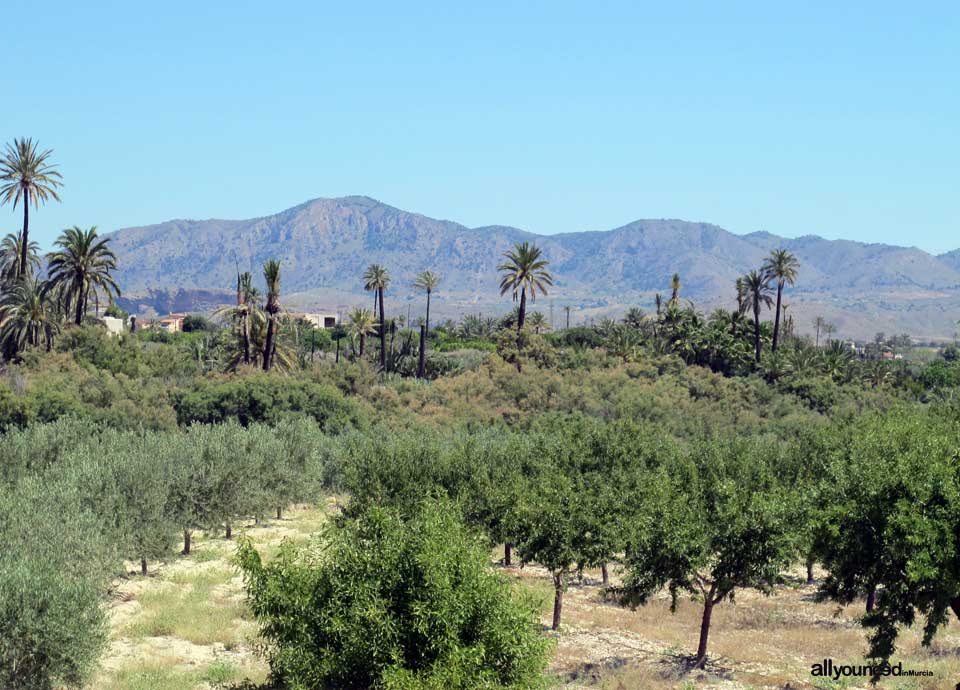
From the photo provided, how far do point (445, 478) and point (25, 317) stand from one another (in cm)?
4534

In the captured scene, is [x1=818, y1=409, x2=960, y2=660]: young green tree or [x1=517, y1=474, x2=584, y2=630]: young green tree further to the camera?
[x1=517, y1=474, x2=584, y2=630]: young green tree

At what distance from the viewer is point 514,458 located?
161ft

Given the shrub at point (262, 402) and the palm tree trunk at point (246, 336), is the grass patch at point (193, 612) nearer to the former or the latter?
the shrub at point (262, 402)

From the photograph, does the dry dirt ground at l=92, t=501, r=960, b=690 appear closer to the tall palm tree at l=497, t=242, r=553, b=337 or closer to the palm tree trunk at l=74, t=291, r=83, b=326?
the palm tree trunk at l=74, t=291, r=83, b=326

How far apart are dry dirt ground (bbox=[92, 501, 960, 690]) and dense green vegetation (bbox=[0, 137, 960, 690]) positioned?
131 centimetres

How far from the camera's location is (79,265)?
75312 mm

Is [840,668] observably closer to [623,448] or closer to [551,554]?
[551,554]

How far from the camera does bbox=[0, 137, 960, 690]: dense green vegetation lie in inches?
796

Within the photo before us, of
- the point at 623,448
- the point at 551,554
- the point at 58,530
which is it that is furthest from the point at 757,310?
the point at 58,530

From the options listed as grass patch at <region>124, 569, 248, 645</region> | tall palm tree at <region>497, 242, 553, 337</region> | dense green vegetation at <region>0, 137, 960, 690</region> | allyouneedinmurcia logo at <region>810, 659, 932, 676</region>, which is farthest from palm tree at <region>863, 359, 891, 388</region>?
grass patch at <region>124, 569, 248, 645</region>

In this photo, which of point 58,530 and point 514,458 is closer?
point 58,530

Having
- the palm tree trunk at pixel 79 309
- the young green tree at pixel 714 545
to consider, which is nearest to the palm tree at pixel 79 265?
the palm tree trunk at pixel 79 309

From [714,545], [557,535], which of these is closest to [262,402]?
[557,535]

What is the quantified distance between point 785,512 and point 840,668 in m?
4.53
